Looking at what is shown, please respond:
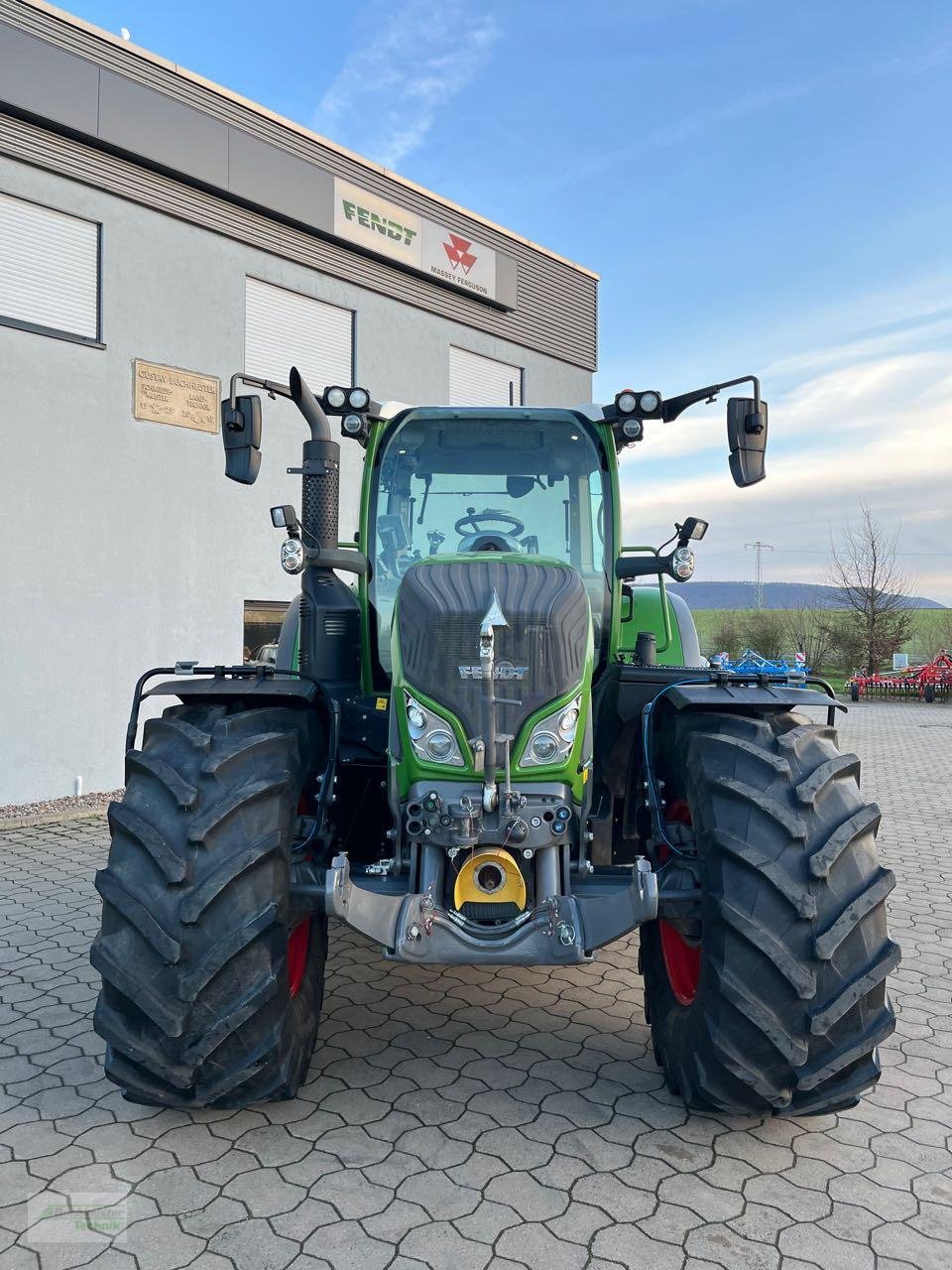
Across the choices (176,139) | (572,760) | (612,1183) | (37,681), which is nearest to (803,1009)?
(612,1183)

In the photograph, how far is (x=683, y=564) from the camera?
4.10 metres

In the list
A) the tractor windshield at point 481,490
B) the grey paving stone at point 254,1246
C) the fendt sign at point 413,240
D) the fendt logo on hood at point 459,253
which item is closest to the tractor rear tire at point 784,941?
the grey paving stone at point 254,1246

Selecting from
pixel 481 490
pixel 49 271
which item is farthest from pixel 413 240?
pixel 481 490

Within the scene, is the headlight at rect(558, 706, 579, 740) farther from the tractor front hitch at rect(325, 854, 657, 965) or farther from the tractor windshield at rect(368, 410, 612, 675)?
the tractor windshield at rect(368, 410, 612, 675)

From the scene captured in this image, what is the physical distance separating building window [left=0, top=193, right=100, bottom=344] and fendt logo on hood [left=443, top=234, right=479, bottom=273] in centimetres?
484

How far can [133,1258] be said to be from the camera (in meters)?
2.36

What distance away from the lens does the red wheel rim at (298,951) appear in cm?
329

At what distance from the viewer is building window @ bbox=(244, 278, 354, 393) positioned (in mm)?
10164

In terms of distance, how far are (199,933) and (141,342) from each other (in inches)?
302

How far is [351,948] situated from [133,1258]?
2.44 m

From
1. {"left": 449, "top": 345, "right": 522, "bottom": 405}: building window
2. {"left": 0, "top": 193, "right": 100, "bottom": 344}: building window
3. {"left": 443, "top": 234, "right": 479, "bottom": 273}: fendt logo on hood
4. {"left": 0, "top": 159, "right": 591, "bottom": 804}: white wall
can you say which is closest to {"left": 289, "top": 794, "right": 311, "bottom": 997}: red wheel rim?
{"left": 0, "top": 159, "right": 591, "bottom": 804}: white wall

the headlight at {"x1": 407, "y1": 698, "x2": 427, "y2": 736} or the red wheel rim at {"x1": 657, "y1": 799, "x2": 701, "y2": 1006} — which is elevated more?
the headlight at {"x1": 407, "y1": 698, "x2": 427, "y2": 736}

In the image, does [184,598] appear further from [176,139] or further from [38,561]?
[176,139]

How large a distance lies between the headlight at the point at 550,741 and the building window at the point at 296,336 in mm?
7698
